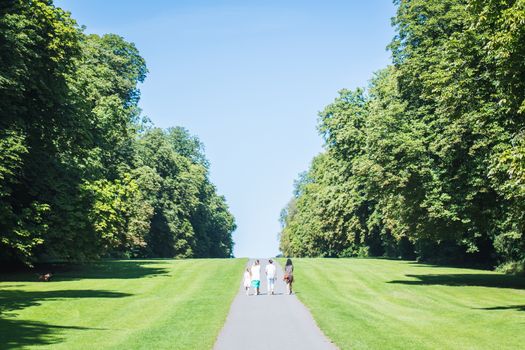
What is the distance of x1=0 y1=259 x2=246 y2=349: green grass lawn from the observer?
16.4 m

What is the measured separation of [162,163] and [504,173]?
57.2m

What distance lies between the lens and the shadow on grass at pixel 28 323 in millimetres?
16375

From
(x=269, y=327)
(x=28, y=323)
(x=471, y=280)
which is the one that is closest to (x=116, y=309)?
(x=28, y=323)

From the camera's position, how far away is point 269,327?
1847 centimetres

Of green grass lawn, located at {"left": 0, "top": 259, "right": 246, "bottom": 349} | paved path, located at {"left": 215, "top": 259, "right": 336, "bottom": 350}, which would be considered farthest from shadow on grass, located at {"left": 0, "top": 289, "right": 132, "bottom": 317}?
paved path, located at {"left": 215, "top": 259, "right": 336, "bottom": 350}

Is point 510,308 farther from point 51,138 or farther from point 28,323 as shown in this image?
point 51,138

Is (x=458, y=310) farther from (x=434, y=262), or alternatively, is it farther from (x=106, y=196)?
(x=434, y=262)

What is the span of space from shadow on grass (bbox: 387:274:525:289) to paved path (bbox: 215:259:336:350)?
13266 millimetres

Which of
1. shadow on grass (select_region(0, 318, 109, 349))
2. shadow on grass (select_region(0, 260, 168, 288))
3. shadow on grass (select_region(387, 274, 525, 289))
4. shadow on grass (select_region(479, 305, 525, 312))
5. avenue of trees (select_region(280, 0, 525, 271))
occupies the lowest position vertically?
shadow on grass (select_region(479, 305, 525, 312))

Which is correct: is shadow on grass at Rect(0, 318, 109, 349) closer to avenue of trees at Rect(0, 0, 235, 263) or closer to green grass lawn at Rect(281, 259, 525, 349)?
green grass lawn at Rect(281, 259, 525, 349)

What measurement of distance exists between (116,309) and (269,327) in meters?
7.89

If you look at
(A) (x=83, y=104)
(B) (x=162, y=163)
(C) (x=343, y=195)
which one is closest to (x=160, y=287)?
(A) (x=83, y=104)

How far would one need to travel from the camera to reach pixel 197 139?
109125 millimetres

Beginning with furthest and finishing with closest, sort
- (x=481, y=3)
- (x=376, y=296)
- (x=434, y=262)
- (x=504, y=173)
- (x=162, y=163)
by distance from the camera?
(x=162, y=163)
(x=434, y=262)
(x=376, y=296)
(x=504, y=173)
(x=481, y=3)
